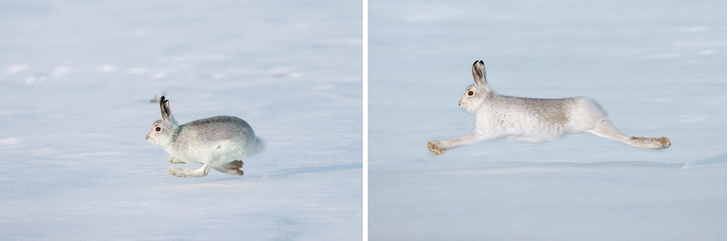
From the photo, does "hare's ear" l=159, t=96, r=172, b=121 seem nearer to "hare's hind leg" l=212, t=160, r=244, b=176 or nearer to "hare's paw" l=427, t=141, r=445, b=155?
"hare's hind leg" l=212, t=160, r=244, b=176

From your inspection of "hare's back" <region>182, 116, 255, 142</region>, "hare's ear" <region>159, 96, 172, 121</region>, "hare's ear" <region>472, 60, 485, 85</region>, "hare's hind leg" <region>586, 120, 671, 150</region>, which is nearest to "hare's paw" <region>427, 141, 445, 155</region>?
"hare's ear" <region>472, 60, 485, 85</region>

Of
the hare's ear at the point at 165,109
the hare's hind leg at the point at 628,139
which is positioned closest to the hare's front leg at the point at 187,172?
the hare's ear at the point at 165,109

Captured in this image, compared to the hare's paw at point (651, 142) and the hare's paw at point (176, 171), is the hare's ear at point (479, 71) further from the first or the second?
the hare's paw at point (176, 171)

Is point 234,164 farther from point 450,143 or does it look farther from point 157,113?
point 450,143

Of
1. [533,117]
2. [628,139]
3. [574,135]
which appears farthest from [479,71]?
[628,139]

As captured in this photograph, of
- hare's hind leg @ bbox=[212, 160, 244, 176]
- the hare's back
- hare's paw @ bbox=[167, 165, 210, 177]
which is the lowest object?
hare's paw @ bbox=[167, 165, 210, 177]
